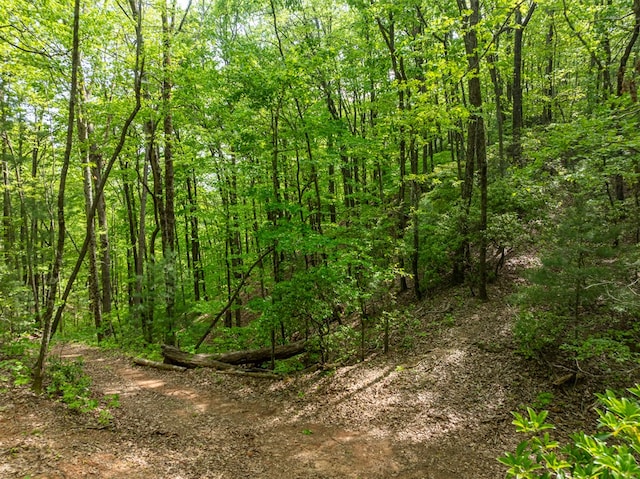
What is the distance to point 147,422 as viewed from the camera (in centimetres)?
641

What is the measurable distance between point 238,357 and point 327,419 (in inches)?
153

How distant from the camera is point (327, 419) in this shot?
6961 millimetres

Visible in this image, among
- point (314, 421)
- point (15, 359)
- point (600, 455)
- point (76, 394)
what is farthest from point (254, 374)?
point (600, 455)

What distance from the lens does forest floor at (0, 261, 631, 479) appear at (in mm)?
5047

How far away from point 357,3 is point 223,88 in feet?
15.9

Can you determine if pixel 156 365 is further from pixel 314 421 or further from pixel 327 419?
pixel 327 419

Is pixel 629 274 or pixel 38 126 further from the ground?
pixel 38 126

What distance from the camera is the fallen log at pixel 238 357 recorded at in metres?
9.82

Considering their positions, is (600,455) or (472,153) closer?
(600,455)

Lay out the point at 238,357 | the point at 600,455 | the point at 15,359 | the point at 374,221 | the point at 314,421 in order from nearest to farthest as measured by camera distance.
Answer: the point at 600,455, the point at 314,421, the point at 15,359, the point at 238,357, the point at 374,221

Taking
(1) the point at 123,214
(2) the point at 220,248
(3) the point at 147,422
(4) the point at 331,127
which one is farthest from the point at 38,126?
(3) the point at 147,422

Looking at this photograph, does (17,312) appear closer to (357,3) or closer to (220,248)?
(220,248)

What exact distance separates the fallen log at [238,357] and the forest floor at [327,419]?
1.73 ft

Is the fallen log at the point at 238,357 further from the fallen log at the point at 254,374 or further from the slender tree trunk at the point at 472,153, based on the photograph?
the slender tree trunk at the point at 472,153
